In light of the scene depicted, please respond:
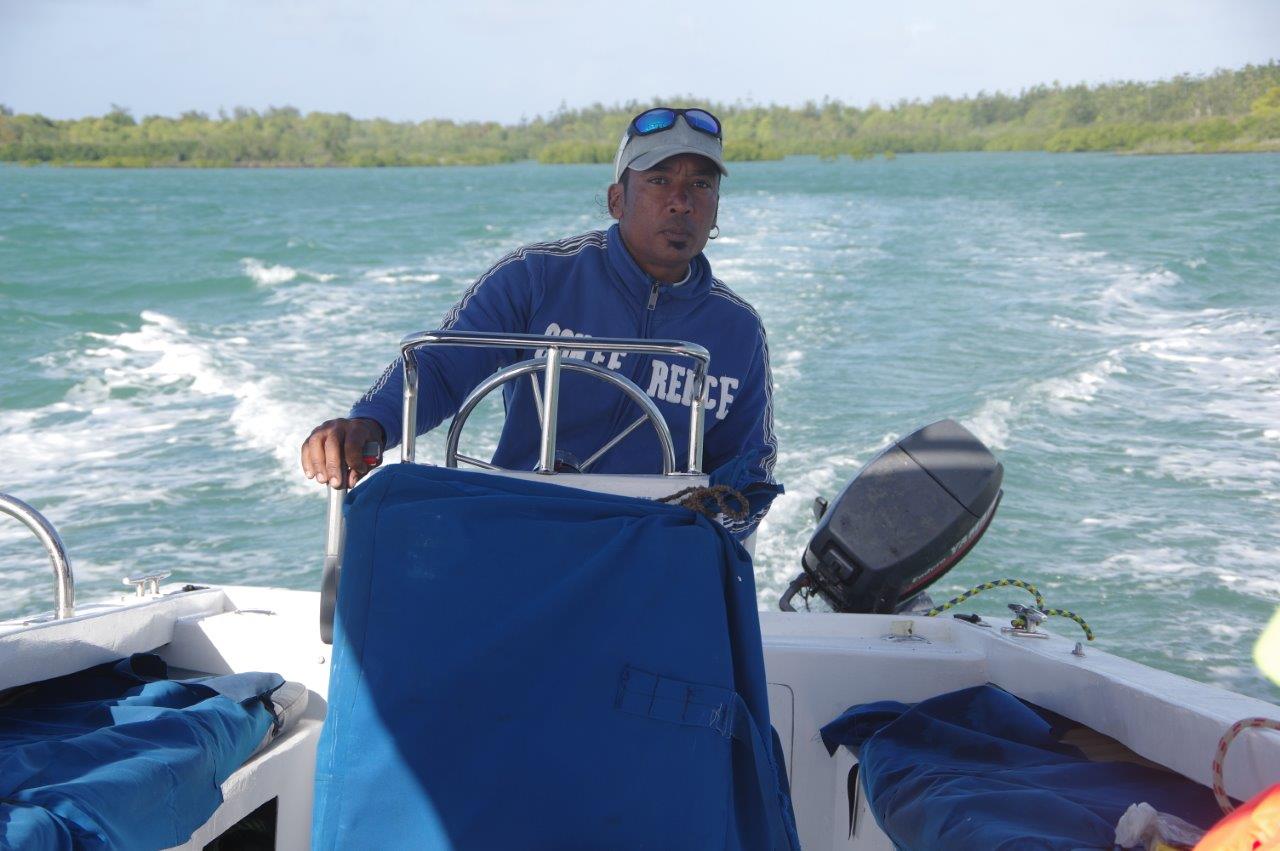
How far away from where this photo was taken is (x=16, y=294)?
12.8 metres

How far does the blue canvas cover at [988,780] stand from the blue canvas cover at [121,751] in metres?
0.98

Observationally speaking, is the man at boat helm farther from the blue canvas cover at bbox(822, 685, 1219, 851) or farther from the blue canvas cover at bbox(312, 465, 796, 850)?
the blue canvas cover at bbox(312, 465, 796, 850)

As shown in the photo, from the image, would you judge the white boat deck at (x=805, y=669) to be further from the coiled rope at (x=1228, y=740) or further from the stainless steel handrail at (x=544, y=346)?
the stainless steel handrail at (x=544, y=346)

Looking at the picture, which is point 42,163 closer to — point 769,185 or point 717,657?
point 769,185

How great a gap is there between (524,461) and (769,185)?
3019 cm

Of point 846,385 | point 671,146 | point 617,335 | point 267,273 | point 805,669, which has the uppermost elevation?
point 671,146

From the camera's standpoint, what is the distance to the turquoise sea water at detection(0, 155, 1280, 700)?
198 inches

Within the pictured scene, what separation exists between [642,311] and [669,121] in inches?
15.1

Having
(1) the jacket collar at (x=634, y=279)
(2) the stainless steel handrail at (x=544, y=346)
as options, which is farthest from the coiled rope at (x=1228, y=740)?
(1) the jacket collar at (x=634, y=279)

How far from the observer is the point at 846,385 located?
25.1 feet

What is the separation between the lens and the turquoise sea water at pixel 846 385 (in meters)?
5.04

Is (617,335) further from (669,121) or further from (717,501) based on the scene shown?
(717,501)

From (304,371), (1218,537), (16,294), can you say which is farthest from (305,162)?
(1218,537)

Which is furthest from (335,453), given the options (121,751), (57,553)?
(57,553)
